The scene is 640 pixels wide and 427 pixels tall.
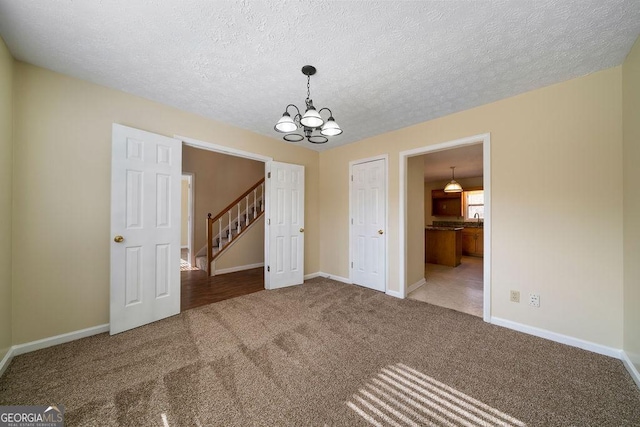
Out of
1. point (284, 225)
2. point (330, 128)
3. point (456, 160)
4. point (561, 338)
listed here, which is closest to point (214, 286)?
point (284, 225)

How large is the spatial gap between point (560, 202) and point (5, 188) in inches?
194

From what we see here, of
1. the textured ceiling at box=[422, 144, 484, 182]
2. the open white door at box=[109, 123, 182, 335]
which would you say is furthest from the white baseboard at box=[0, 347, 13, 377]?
the textured ceiling at box=[422, 144, 484, 182]

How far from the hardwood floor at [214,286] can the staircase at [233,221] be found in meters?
0.46

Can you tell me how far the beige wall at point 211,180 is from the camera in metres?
5.79

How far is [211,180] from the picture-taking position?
239 inches

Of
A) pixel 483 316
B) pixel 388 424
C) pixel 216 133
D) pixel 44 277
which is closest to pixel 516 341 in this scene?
pixel 483 316

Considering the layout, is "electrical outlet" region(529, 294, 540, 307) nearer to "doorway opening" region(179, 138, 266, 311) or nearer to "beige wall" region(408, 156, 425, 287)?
→ "beige wall" region(408, 156, 425, 287)

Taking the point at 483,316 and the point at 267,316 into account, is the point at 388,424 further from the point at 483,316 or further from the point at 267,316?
the point at 483,316

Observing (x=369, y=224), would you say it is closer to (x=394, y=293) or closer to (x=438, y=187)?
(x=394, y=293)

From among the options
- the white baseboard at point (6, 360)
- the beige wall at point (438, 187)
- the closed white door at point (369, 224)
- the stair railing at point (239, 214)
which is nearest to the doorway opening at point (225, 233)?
the stair railing at point (239, 214)

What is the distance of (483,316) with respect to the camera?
275cm

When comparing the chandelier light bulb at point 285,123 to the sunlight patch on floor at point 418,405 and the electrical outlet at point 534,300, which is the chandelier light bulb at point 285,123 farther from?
the electrical outlet at point 534,300

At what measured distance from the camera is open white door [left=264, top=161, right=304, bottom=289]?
3822 millimetres

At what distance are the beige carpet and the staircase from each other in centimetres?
268
